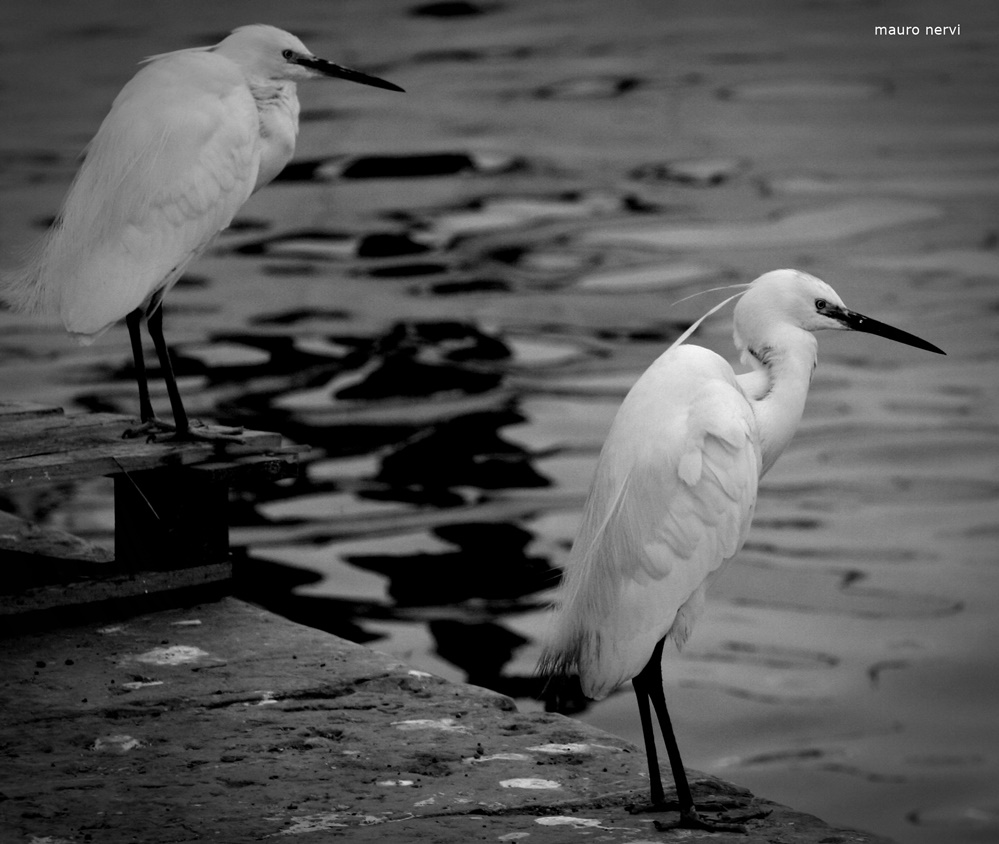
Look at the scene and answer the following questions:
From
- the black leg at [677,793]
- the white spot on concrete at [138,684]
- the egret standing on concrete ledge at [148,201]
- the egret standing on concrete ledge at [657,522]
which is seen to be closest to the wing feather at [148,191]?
the egret standing on concrete ledge at [148,201]

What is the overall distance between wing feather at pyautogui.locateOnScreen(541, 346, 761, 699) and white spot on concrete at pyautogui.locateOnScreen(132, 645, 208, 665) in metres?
0.98

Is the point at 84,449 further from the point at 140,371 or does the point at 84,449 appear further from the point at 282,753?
the point at 282,753

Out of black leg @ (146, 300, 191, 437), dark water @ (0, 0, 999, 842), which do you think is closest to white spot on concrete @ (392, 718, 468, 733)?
black leg @ (146, 300, 191, 437)

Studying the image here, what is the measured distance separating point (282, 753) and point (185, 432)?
4.13ft

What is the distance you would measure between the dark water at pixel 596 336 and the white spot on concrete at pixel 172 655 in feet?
6.83

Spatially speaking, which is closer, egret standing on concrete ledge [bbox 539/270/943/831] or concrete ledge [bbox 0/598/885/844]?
concrete ledge [bbox 0/598/885/844]

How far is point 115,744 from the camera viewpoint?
11.3 feet

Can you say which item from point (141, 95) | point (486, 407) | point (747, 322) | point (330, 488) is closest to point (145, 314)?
point (141, 95)

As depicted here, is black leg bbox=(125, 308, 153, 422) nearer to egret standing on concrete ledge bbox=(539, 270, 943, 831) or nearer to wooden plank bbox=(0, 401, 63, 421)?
wooden plank bbox=(0, 401, 63, 421)

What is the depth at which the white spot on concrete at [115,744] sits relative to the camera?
343 centimetres

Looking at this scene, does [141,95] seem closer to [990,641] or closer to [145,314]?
[145,314]

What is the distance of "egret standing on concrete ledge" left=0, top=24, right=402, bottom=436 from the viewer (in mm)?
4562

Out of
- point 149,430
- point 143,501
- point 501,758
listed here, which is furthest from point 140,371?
point 501,758

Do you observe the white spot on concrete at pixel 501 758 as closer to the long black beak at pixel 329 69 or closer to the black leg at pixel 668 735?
the black leg at pixel 668 735
